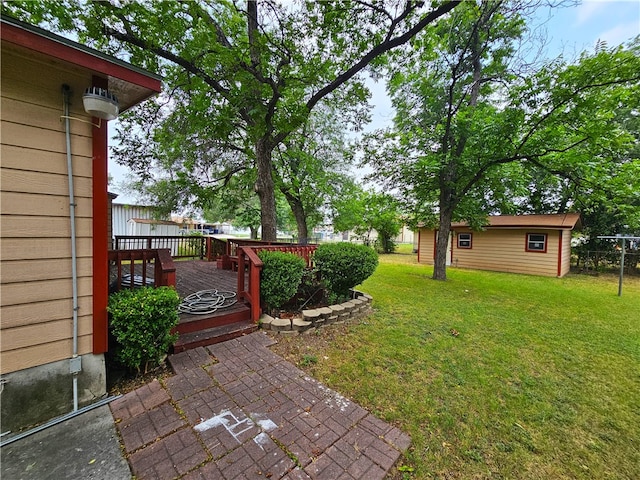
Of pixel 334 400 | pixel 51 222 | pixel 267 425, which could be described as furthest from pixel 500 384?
pixel 51 222

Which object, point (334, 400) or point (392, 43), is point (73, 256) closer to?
point (334, 400)

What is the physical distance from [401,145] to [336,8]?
4.76m

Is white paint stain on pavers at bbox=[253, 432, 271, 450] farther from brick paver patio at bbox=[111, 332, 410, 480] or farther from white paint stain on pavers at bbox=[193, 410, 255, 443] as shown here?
white paint stain on pavers at bbox=[193, 410, 255, 443]

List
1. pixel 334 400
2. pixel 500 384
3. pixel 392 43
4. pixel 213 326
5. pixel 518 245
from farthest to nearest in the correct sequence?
1. pixel 518 245
2. pixel 392 43
3. pixel 213 326
4. pixel 500 384
5. pixel 334 400

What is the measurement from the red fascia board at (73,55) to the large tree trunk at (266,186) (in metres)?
4.30

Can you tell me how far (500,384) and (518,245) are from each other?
36.0 ft

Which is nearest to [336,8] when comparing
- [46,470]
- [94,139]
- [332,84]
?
[332,84]

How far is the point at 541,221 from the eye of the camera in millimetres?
10656

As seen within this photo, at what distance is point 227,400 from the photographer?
2305 mm

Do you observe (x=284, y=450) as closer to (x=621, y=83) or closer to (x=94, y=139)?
(x=94, y=139)

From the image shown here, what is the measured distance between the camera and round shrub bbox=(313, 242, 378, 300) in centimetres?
468

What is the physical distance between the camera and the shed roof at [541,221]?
9.95 metres

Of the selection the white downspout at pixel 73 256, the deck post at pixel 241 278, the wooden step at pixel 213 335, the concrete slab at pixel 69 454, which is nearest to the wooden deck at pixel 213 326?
the wooden step at pixel 213 335

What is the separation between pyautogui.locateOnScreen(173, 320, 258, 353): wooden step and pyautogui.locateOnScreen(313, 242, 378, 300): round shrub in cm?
163
